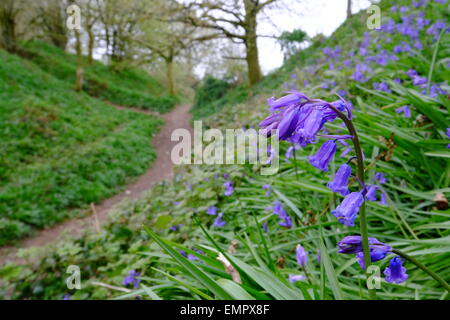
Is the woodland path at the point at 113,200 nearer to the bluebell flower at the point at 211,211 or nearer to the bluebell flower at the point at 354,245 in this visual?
the bluebell flower at the point at 211,211

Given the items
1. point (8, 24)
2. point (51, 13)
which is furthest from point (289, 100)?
point (51, 13)

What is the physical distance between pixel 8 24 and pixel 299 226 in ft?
57.6

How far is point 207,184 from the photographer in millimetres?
2998

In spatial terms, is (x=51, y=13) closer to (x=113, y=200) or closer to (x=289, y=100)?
(x=113, y=200)

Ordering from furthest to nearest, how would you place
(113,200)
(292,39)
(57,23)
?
(57,23) → (292,39) → (113,200)

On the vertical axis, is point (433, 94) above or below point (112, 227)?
above

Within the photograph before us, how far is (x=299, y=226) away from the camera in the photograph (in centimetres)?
181

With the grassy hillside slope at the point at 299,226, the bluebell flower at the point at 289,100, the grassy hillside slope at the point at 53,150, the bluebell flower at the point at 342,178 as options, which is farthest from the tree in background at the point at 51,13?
the bluebell flower at the point at 342,178

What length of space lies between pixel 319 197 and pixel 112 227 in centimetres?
253

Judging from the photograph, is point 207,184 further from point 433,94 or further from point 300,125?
point 300,125

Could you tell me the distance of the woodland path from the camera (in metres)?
4.76

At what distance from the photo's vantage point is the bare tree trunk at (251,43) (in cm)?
1230

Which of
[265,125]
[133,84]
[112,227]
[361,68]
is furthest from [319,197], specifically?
[133,84]

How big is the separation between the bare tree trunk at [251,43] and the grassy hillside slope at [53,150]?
5.33 meters
